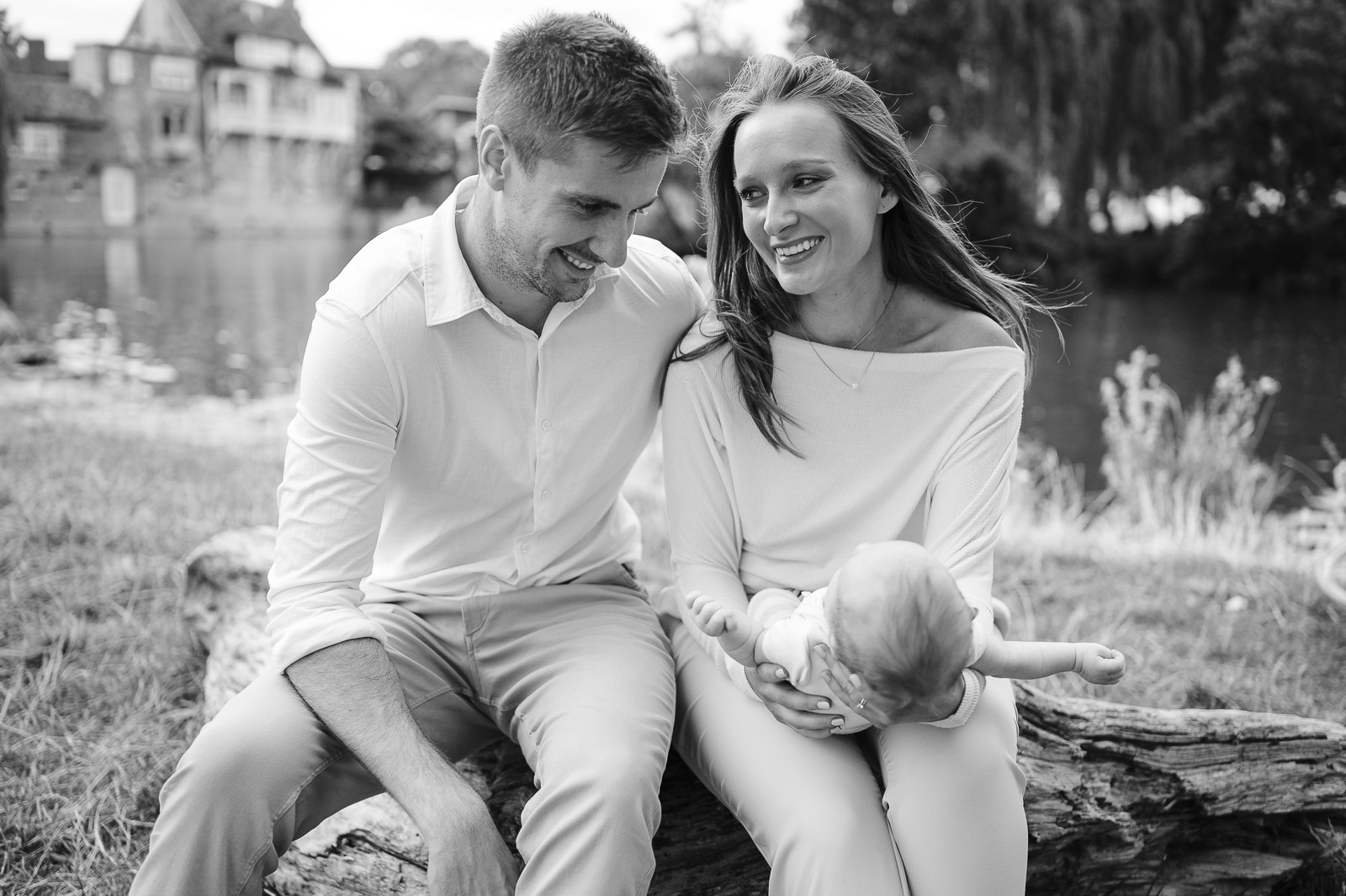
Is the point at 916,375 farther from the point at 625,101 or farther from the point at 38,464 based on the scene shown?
the point at 38,464

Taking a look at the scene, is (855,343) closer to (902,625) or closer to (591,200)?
(591,200)

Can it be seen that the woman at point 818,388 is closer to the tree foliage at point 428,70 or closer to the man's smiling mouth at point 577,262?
the man's smiling mouth at point 577,262

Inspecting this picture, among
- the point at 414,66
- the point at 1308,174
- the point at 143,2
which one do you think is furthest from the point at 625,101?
the point at 414,66

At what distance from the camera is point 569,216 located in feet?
6.88

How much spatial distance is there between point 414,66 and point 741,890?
6657cm

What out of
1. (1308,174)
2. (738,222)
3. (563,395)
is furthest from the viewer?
(1308,174)

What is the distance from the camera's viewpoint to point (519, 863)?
6.82 feet

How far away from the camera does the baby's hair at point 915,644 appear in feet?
5.51

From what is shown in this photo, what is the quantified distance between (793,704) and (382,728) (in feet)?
2.38

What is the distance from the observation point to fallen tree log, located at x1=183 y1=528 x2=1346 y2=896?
7.00ft

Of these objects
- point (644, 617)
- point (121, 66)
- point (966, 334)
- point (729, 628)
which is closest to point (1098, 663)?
point (729, 628)

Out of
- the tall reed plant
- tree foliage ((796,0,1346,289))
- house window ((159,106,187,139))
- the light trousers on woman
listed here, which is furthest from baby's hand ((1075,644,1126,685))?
house window ((159,106,187,139))

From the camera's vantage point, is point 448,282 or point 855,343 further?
point 855,343

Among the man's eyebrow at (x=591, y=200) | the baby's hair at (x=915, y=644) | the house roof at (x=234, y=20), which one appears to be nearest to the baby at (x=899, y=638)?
the baby's hair at (x=915, y=644)
